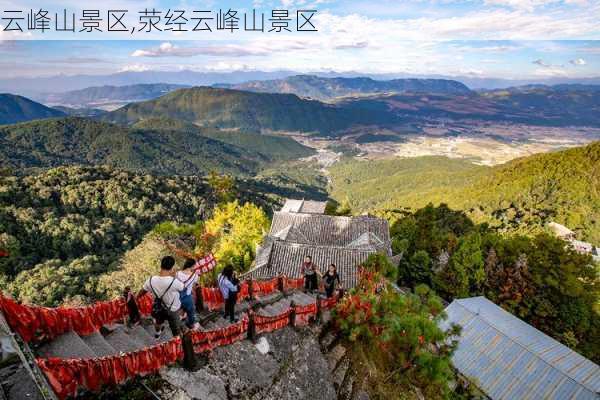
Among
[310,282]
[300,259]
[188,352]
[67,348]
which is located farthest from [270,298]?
[300,259]

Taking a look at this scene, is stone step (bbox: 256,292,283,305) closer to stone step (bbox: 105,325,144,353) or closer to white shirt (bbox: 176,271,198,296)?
white shirt (bbox: 176,271,198,296)

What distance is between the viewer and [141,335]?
9984mm

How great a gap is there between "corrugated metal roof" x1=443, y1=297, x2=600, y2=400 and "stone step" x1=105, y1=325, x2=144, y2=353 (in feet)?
64.8

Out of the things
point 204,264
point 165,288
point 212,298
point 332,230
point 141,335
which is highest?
point 204,264

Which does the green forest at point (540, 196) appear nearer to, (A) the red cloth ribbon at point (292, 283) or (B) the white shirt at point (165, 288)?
(A) the red cloth ribbon at point (292, 283)

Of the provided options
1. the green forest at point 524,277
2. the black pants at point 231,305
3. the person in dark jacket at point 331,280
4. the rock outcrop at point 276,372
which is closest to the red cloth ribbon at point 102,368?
the rock outcrop at point 276,372

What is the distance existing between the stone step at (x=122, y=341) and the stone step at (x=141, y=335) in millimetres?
126

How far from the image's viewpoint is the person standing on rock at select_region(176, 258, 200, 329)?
9234mm

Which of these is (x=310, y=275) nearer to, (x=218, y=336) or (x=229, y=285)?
(x=229, y=285)

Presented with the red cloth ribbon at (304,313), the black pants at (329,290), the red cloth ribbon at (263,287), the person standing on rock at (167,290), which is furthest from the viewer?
the black pants at (329,290)

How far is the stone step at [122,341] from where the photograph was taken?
30.0 ft

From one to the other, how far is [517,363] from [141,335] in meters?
21.8

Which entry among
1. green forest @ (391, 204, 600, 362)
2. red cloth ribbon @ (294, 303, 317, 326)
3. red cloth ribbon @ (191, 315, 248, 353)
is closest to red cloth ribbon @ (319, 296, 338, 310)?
red cloth ribbon @ (294, 303, 317, 326)

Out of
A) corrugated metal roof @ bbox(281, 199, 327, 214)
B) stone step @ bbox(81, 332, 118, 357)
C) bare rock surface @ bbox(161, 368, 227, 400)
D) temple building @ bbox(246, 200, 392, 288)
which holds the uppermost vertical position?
stone step @ bbox(81, 332, 118, 357)
